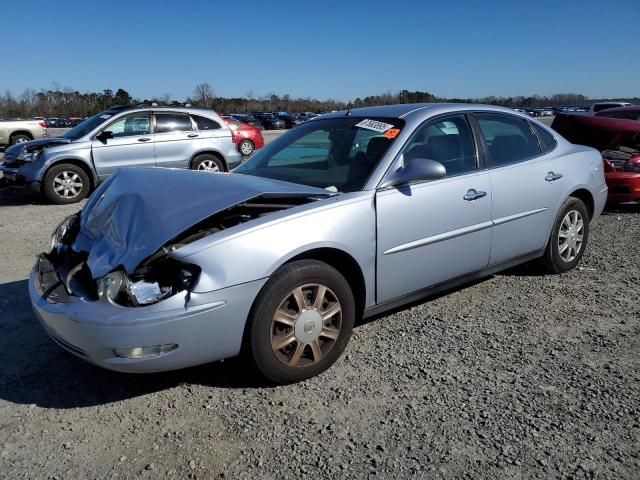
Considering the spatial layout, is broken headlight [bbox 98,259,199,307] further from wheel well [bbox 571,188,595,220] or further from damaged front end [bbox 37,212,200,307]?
wheel well [bbox 571,188,595,220]

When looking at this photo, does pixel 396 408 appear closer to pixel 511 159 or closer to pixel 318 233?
pixel 318 233

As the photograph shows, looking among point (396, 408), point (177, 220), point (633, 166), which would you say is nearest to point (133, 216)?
point (177, 220)

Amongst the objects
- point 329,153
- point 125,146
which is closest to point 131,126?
point 125,146

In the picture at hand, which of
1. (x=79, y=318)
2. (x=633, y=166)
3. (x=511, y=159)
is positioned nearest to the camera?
(x=79, y=318)

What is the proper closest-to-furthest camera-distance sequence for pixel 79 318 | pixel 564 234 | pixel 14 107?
1. pixel 79 318
2. pixel 564 234
3. pixel 14 107

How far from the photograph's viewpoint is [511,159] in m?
4.39

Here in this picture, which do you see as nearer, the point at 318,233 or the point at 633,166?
the point at 318,233

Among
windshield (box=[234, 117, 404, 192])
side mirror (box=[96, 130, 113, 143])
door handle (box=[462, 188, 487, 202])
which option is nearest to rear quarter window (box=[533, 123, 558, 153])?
door handle (box=[462, 188, 487, 202])

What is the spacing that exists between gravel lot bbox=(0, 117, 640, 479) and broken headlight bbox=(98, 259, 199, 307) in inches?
24.9

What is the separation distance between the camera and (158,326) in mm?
2668

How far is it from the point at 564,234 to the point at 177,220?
349 cm

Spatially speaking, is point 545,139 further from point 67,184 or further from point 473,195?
point 67,184

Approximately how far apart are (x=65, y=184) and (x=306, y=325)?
7.33 meters

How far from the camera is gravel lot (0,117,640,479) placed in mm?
2459
